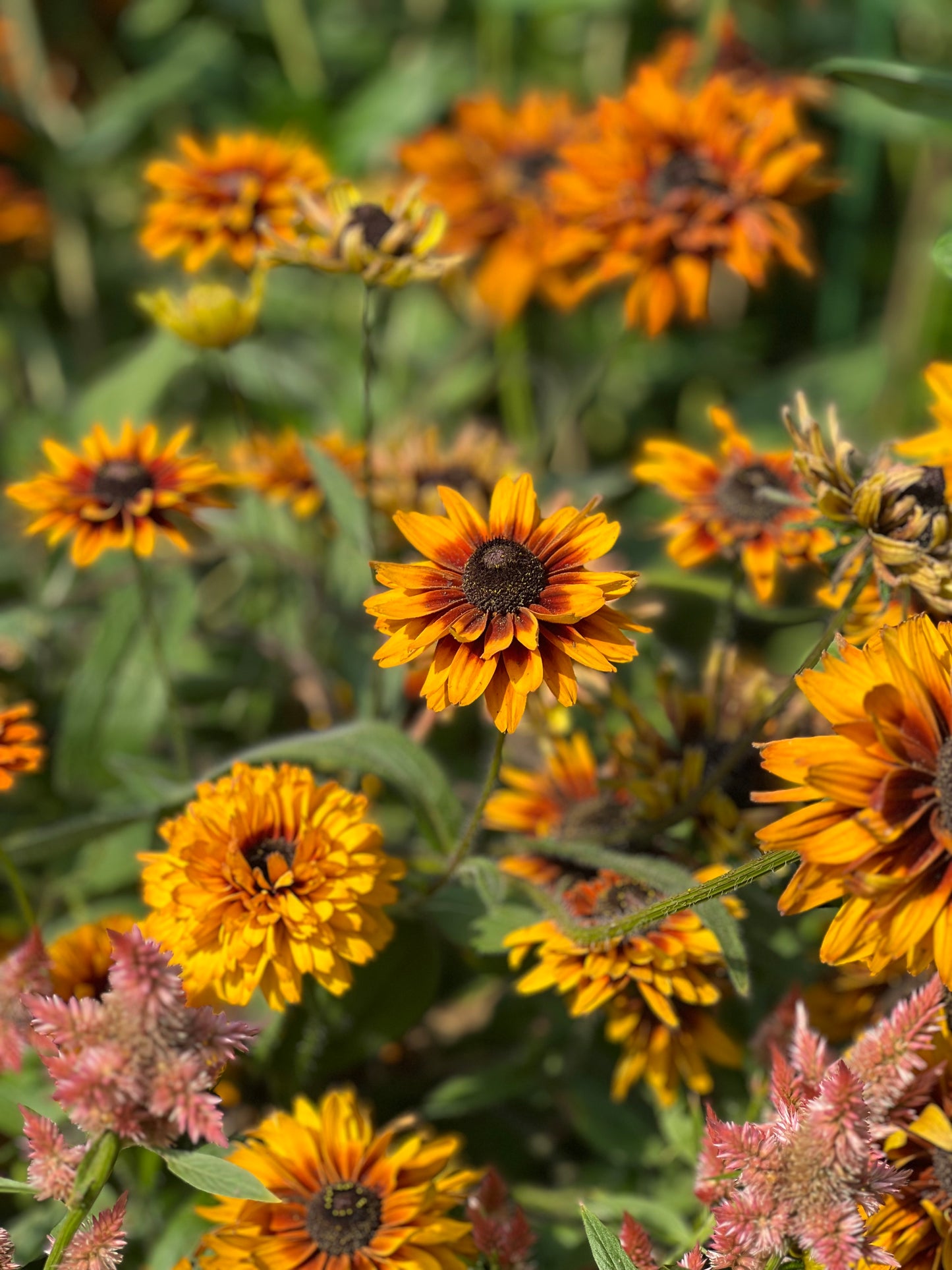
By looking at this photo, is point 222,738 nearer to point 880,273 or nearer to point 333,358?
point 333,358

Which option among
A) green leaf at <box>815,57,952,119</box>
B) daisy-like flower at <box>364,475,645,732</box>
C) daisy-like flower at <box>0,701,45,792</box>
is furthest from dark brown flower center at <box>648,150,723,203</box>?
daisy-like flower at <box>0,701,45,792</box>

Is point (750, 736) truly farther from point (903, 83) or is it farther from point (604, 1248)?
point (903, 83)

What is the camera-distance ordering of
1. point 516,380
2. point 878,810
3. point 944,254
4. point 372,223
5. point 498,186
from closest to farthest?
point 878,810 → point 944,254 → point 372,223 → point 498,186 → point 516,380

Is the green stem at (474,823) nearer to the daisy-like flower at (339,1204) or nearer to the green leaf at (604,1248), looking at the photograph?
the daisy-like flower at (339,1204)

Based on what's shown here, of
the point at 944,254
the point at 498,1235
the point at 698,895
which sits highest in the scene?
the point at 944,254

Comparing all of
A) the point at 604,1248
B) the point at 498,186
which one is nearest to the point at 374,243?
the point at 498,186

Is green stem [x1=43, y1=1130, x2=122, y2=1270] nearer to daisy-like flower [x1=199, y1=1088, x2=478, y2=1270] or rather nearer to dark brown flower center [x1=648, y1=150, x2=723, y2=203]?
daisy-like flower [x1=199, y1=1088, x2=478, y2=1270]

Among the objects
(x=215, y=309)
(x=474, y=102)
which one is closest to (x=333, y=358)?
(x=474, y=102)

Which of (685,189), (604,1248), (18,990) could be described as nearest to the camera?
(604,1248)
